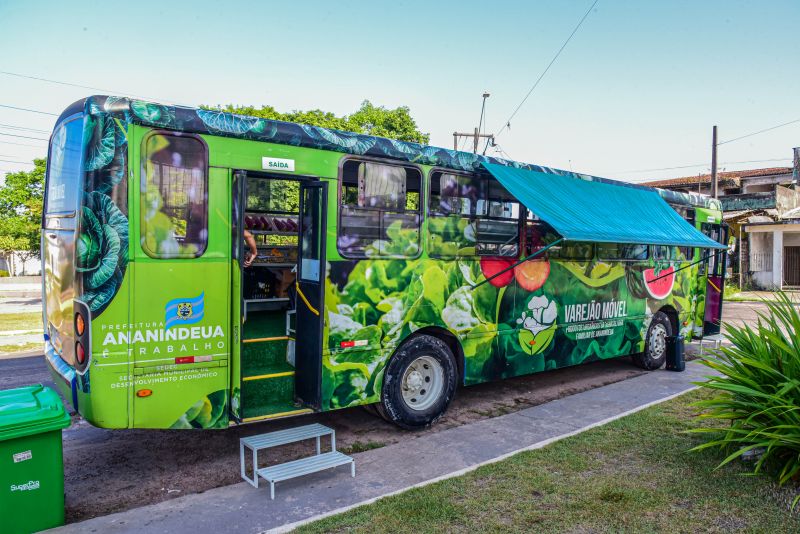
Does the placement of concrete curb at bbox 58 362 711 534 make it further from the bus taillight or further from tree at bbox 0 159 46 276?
tree at bbox 0 159 46 276

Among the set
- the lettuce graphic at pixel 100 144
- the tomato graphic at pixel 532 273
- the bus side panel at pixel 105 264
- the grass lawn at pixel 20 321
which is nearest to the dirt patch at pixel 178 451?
the bus side panel at pixel 105 264

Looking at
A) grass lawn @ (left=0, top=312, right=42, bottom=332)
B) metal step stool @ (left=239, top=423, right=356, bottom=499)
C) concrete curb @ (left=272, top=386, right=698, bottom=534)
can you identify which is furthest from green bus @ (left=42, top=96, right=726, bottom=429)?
grass lawn @ (left=0, top=312, right=42, bottom=332)

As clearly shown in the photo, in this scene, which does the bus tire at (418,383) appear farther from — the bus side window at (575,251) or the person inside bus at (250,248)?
the bus side window at (575,251)

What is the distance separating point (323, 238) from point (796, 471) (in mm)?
4353

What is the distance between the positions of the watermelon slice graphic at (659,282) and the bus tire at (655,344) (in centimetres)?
37

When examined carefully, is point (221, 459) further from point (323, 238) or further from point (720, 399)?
point (720, 399)

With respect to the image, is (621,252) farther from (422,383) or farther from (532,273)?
(422,383)

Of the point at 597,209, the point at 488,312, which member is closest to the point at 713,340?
the point at 597,209

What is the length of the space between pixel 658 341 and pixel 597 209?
3732 millimetres

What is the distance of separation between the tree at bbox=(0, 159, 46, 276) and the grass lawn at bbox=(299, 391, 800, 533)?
3087 cm

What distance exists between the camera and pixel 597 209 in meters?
7.59

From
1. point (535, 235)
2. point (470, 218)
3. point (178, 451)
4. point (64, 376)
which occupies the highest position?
point (470, 218)

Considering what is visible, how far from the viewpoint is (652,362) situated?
9953 mm

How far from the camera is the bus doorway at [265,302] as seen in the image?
16.8 feet
